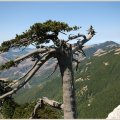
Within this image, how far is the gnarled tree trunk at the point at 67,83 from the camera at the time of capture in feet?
47.5

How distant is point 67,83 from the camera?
47.8 ft

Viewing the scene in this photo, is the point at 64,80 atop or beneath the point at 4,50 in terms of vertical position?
beneath

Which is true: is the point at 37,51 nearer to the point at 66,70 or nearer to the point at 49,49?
the point at 49,49

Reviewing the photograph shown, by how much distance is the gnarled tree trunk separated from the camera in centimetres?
1447

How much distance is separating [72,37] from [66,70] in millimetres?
1615

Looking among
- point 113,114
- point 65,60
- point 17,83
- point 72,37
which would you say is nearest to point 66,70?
point 65,60

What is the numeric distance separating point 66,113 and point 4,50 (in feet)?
14.1

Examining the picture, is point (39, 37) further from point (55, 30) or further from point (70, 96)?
point (70, 96)

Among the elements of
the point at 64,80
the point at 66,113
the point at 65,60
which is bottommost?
the point at 66,113

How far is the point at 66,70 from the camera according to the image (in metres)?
14.6

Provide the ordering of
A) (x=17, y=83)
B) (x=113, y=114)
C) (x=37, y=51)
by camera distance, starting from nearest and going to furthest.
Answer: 1. (x=17, y=83)
2. (x=37, y=51)
3. (x=113, y=114)

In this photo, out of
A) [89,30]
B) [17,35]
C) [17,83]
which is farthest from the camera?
[89,30]

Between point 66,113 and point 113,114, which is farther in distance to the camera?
point 113,114

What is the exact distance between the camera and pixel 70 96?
572 inches
